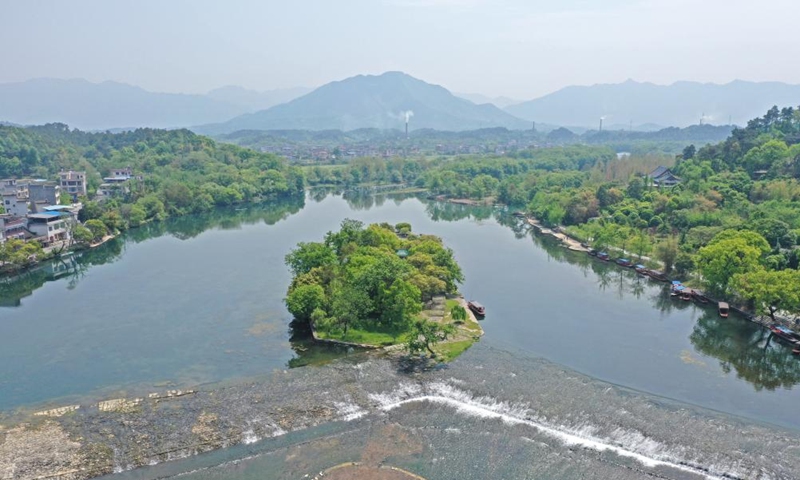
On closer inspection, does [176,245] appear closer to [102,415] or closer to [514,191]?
[102,415]

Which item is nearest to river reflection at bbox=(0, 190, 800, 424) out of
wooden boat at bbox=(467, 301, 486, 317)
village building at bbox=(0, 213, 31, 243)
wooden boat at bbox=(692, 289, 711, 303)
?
wooden boat at bbox=(467, 301, 486, 317)

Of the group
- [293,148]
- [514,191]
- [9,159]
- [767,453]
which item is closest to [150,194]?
[9,159]

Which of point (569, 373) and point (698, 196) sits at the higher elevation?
point (698, 196)

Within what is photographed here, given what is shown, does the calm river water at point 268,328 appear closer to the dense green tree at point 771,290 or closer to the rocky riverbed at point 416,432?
the dense green tree at point 771,290

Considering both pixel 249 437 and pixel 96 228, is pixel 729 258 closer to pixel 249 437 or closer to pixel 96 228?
pixel 249 437

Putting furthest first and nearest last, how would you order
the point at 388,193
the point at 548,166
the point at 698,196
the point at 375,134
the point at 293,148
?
the point at 375,134 < the point at 293,148 < the point at 548,166 < the point at 388,193 < the point at 698,196

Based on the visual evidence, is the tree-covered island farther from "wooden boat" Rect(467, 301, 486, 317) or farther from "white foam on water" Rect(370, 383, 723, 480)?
"white foam on water" Rect(370, 383, 723, 480)

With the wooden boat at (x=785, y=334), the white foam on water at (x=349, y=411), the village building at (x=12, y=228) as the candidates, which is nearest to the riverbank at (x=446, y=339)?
the white foam on water at (x=349, y=411)
